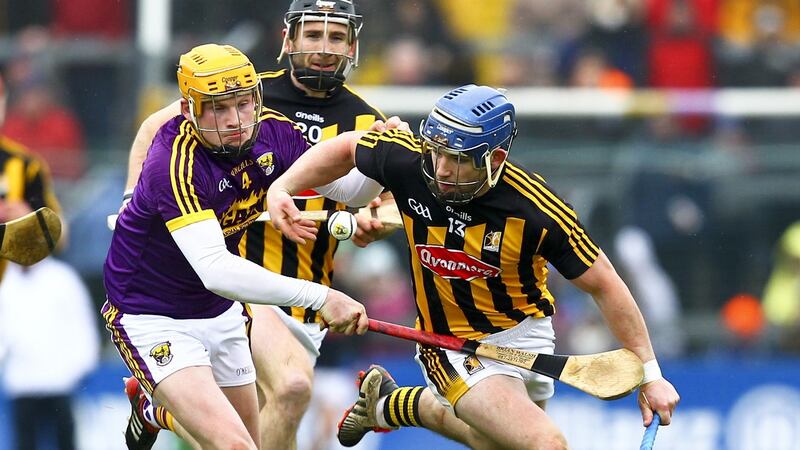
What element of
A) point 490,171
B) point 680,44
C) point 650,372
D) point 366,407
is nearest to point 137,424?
point 366,407

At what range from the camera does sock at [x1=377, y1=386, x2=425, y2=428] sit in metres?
6.39

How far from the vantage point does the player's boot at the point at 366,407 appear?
21.6ft

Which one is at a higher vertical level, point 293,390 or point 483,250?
point 483,250

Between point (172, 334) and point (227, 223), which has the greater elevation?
point (227, 223)

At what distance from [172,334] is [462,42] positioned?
6.02 m

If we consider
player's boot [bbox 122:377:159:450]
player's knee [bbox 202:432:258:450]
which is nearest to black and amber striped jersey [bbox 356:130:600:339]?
player's knee [bbox 202:432:258:450]

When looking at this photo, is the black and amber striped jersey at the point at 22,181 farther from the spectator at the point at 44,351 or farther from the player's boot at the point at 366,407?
the player's boot at the point at 366,407

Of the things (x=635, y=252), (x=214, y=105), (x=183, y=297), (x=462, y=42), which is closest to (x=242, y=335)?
(x=183, y=297)

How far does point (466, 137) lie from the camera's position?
5.37 metres

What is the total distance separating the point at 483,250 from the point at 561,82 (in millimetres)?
5566

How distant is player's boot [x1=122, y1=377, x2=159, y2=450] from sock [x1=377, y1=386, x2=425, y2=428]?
3.18ft

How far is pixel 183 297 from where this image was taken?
5.68 m

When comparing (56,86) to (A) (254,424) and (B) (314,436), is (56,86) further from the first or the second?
(A) (254,424)

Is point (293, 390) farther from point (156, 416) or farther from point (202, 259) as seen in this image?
point (202, 259)
